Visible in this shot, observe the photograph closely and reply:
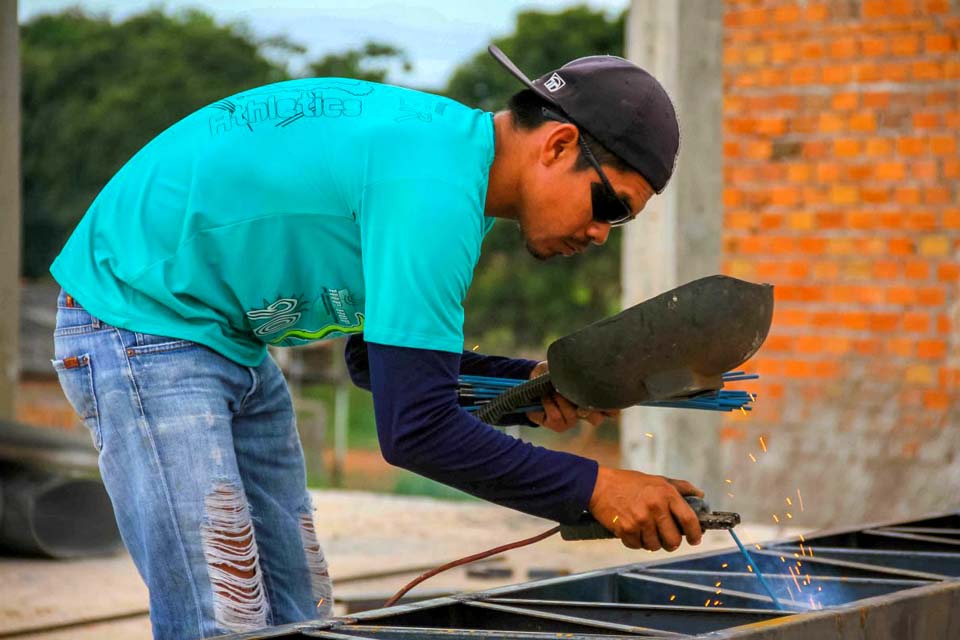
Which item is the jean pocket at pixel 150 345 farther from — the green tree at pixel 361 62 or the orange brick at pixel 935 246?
the green tree at pixel 361 62

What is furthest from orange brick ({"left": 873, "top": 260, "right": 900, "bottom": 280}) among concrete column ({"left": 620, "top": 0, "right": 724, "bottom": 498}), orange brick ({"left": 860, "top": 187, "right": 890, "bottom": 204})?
concrete column ({"left": 620, "top": 0, "right": 724, "bottom": 498})

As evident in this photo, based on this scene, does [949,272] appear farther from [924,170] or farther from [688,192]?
[688,192]

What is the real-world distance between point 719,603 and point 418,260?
1355 mm

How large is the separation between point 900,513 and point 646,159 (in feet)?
14.6

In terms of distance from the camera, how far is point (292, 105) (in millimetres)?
2818

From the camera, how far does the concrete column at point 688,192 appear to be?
22.9ft

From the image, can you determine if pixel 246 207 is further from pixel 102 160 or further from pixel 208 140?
pixel 102 160

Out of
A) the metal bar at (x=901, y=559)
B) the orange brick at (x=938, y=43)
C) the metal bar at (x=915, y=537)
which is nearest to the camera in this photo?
the metal bar at (x=901, y=559)

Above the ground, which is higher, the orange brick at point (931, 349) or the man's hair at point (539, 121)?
the man's hair at point (539, 121)

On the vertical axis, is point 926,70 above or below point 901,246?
above

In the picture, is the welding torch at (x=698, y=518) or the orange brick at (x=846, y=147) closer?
the welding torch at (x=698, y=518)

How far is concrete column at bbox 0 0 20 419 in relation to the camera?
23.6 ft

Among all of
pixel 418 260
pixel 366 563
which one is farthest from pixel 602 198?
pixel 366 563

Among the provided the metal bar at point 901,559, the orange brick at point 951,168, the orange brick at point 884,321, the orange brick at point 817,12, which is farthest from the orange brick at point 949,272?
the metal bar at point 901,559
